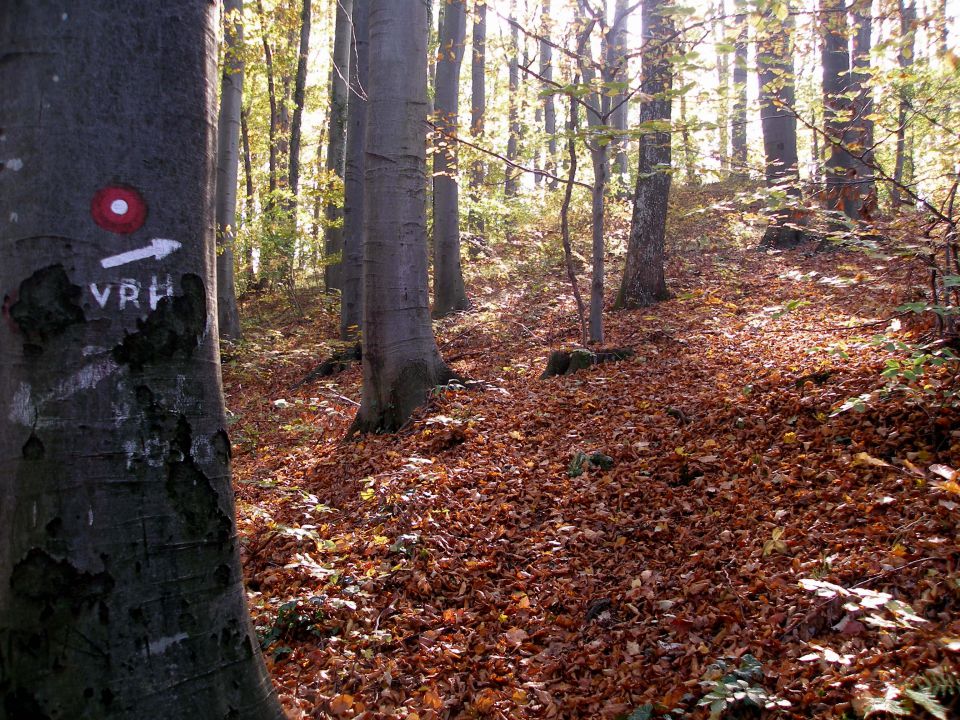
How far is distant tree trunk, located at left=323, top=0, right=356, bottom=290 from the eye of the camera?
13.3 metres

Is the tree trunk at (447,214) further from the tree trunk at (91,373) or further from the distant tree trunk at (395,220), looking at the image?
the tree trunk at (91,373)

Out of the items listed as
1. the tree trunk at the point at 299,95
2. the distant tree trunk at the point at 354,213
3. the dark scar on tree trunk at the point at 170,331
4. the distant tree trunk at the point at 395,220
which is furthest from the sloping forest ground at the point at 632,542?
the tree trunk at the point at 299,95

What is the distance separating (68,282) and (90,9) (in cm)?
71

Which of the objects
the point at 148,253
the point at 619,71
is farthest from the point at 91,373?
the point at 619,71

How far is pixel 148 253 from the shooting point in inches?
70.1

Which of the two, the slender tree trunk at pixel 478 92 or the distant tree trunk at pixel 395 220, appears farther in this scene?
the slender tree trunk at pixel 478 92

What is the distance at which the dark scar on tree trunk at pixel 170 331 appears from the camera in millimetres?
1750

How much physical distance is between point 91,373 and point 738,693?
253 cm

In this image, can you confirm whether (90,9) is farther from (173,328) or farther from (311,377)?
(311,377)

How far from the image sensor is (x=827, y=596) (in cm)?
293

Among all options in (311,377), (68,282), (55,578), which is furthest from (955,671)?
(311,377)

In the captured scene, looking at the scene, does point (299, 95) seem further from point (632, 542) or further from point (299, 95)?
point (632, 542)

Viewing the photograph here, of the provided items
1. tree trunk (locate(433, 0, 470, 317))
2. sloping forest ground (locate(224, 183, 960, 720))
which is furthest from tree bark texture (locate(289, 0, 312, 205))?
sloping forest ground (locate(224, 183, 960, 720))

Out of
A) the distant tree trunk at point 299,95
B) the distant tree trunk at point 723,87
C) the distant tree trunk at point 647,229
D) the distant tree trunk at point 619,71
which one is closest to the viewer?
the distant tree trunk at point 723,87
